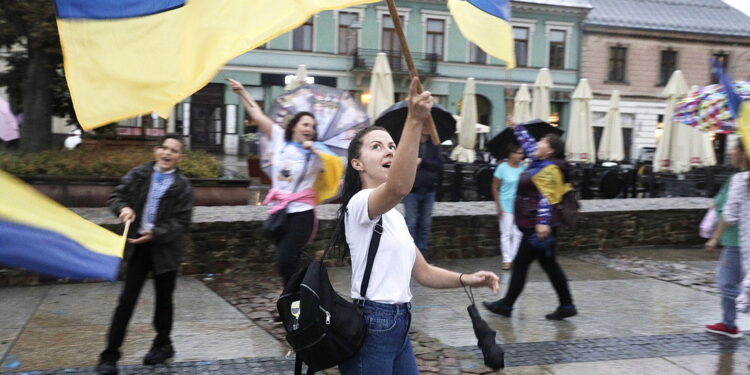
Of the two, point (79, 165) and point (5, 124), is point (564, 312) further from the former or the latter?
point (79, 165)

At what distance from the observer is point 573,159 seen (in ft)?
60.6

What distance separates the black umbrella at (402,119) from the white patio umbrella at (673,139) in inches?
457

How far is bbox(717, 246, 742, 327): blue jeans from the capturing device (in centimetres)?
536

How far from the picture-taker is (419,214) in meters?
7.57

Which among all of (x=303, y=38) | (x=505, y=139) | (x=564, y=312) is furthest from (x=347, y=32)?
(x=564, y=312)

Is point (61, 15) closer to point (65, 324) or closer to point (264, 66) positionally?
point (65, 324)

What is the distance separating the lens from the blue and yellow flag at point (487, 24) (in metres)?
3.63

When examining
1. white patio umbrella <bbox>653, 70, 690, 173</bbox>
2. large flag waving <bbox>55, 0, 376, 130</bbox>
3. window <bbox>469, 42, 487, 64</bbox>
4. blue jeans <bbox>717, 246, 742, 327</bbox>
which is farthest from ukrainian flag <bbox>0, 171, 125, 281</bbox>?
window <bbox>469, 42, 487, 64</bbox>

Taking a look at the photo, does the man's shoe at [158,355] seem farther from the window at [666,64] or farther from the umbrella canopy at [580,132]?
the window at [666,64]

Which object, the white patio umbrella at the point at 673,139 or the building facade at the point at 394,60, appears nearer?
the white patio umbrella at the point at 673,139

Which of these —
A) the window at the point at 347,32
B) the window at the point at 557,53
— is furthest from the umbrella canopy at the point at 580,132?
the window at the point at 557,53

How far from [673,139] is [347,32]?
786 inches

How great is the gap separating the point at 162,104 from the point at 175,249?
6.42ft

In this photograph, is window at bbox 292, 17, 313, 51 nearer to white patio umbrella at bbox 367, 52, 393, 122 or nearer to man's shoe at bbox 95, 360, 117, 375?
white patio umbrella at bbox 367, 52, 393, 122
